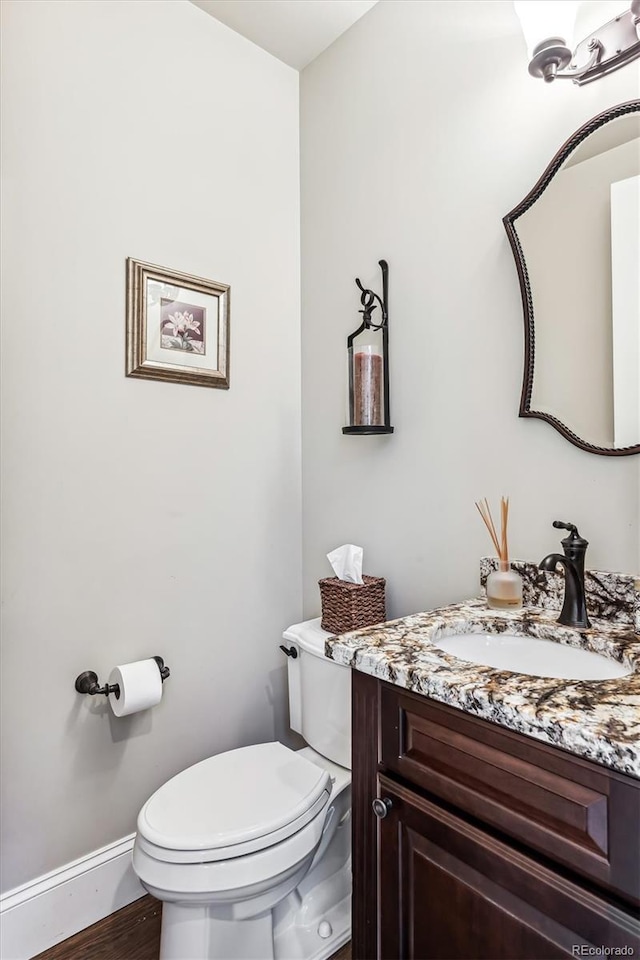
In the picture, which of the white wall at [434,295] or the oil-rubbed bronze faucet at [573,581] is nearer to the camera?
the oil-rubbed bronze faucet at [573,581]

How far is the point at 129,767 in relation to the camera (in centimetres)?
157

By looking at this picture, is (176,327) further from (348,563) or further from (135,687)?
(135,687)

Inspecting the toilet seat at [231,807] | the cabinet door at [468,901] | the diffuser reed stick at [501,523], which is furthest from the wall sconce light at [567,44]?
the toilet seat at [231,807]

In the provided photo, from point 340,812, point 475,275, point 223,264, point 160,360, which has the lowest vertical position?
point 340,812

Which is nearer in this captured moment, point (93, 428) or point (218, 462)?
point (93, 428)

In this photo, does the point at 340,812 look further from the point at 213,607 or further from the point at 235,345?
the point at 235,345

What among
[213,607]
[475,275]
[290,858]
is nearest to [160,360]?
[213,607]

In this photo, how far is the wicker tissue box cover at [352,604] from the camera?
5.09 feet

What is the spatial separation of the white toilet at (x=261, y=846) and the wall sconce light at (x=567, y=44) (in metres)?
1.50

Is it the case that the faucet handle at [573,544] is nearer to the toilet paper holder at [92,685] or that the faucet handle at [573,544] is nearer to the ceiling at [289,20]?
the toilet paper holder at [92,685]

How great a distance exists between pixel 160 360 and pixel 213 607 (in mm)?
805

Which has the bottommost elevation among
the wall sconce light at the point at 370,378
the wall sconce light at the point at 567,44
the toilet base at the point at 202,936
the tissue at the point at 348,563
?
the toilet base at the point at 202,936

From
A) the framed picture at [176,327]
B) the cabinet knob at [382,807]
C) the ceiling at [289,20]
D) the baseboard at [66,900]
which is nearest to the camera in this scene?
the cabinet knob at [382,807]

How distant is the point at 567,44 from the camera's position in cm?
115
